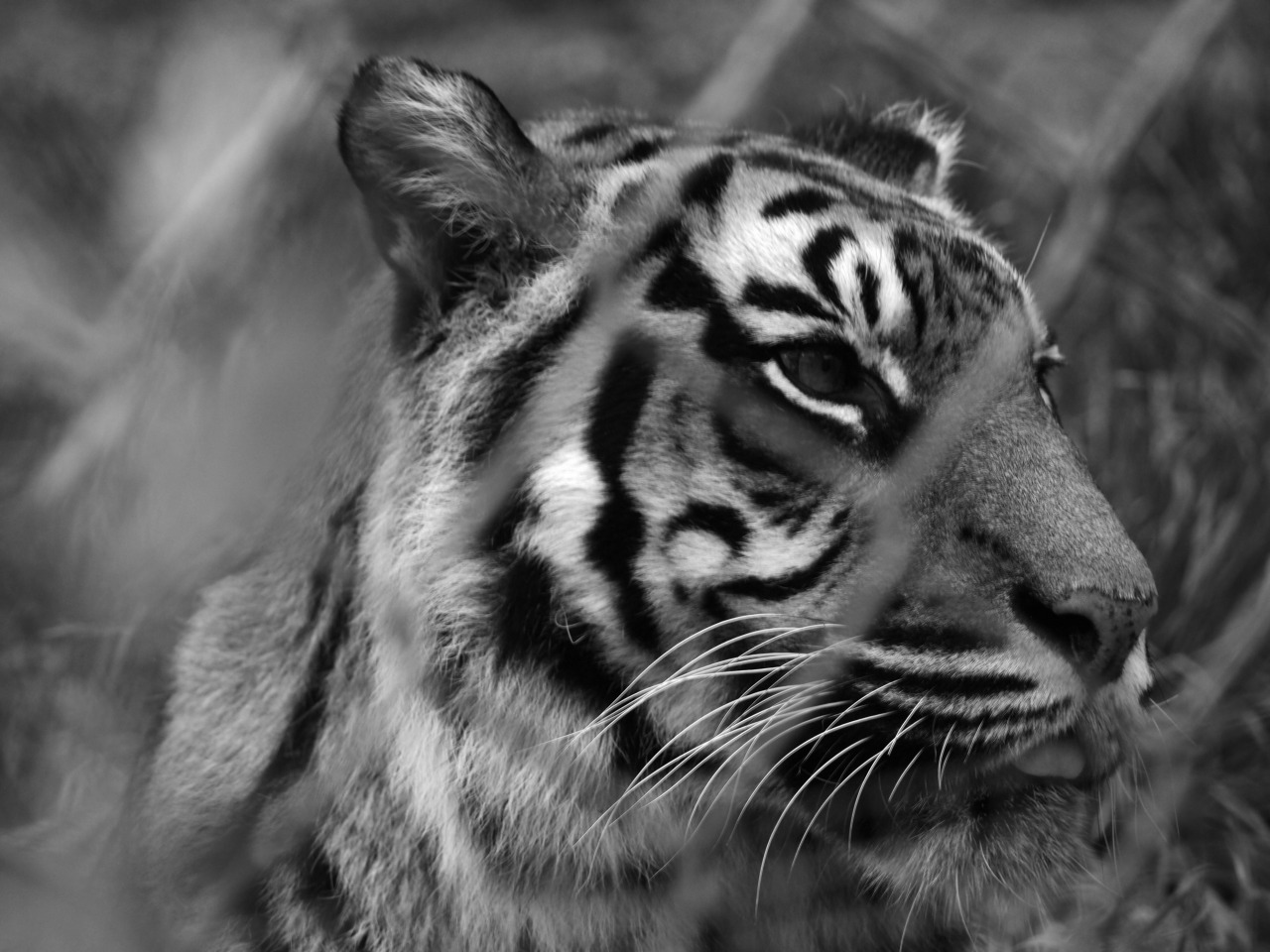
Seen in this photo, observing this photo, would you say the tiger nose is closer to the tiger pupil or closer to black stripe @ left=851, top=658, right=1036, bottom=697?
black stripe @ left=851, top=658, right=1036, bottom=697

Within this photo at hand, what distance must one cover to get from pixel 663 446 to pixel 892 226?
390mm

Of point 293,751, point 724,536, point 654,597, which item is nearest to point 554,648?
point 654,597

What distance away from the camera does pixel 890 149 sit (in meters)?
2.19

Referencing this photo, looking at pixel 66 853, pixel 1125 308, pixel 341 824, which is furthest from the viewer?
pixel 1125 308

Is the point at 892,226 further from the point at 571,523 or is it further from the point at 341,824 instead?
the point at 341,824

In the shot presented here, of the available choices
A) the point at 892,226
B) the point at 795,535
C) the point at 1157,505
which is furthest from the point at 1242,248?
the point at 795,535

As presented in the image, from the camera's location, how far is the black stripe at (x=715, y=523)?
1.55 m

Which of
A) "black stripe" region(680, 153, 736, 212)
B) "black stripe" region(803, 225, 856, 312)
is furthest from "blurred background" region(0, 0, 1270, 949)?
"black stripe" region(803, 225, 856, 312)

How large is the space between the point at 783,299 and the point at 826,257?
8 centimetres

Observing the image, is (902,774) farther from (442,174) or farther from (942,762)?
(442,174)

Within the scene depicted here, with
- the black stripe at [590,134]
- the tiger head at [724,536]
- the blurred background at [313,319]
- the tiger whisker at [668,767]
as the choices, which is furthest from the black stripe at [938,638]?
the black stripe at [590,134]

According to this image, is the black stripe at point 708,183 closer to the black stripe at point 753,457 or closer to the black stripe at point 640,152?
the black stripe at point 640,152

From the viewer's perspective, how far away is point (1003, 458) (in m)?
1.56

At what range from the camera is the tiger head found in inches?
59.3
